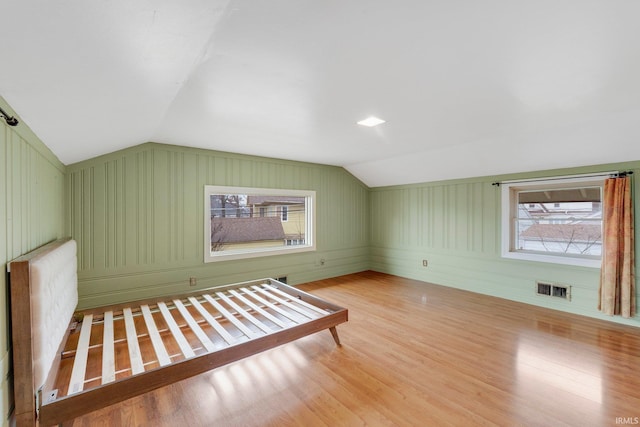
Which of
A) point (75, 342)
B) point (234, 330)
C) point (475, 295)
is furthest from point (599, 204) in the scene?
point (75, 342)

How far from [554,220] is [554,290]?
90cm

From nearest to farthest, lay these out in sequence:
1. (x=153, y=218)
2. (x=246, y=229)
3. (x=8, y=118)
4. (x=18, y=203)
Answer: (x=8, y=118) < (x=18, y=203) < (x=153, y=218) < (x=246, y=229)

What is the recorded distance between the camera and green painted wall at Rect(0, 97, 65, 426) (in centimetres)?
129

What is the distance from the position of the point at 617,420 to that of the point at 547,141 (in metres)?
2.58

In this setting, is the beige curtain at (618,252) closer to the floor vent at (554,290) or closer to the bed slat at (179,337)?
the floor vent at (554,290)

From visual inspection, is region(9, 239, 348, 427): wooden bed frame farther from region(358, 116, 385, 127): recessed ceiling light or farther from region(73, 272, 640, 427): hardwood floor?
region(358, 116, 385, 127): recessed ceiling light

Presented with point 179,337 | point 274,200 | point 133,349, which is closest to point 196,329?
point 179,337

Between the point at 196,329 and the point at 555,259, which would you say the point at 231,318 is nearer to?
the point at 196,329

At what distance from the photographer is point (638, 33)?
51.6 inches

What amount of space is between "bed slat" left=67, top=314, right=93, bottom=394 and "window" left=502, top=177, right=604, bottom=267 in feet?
15.3

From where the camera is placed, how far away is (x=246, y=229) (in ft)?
14.3

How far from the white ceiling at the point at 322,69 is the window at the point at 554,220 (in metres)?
0.60

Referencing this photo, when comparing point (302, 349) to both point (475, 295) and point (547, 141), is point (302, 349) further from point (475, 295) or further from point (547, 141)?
point (547, 141)

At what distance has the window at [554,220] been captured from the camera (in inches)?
133
